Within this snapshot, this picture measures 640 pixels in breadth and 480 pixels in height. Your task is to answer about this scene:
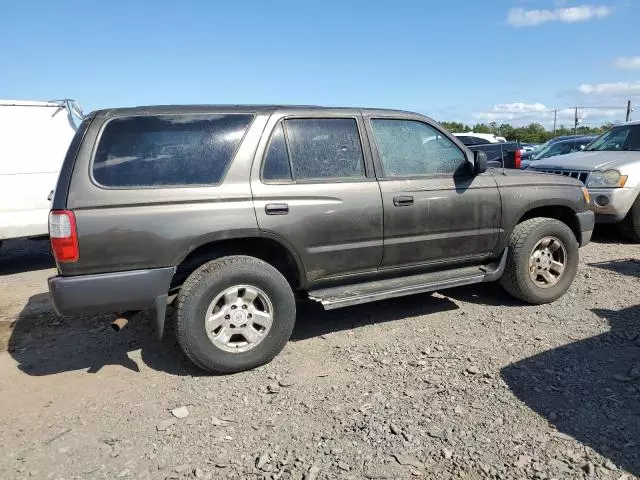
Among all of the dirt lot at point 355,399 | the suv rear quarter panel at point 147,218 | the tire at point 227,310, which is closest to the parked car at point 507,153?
the dirt lot at point 355,399

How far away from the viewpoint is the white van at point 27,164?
6.54m

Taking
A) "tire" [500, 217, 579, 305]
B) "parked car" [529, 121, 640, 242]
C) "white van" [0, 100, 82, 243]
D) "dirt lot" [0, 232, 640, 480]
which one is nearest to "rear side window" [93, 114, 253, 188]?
"dirt lot" [0, 232, 640, 480]

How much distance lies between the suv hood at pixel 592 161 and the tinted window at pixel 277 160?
5.41 metres

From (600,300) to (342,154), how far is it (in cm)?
296

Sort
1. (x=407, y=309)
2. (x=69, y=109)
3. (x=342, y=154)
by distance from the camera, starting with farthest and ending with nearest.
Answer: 1. (x=69, y=109)
2. (x=407, y=309)
3. (x=342, y=154)

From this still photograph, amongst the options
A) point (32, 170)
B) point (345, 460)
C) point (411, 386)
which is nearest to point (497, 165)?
point (411, 386)

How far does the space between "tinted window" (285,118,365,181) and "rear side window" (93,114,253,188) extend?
45 cm

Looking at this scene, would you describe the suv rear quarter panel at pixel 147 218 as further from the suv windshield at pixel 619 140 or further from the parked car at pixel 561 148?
the parked car at pixel 561 148

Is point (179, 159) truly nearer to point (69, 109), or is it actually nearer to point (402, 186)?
point (402, 186)

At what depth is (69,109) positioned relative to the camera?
7324mm

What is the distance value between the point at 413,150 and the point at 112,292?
2.64m

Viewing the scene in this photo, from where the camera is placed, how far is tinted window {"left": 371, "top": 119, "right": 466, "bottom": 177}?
4.20 metres

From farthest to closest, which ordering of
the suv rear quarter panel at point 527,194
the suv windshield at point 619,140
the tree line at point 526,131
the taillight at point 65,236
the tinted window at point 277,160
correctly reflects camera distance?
the tree line at point 526,131 → the suv windshield at point 619,140 → the suv rear quarter panel at point 527,194 → the tinted window at point 277,160 → the taillight at point 65,236

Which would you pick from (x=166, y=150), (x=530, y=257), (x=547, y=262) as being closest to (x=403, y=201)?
(x=530, y=257)
